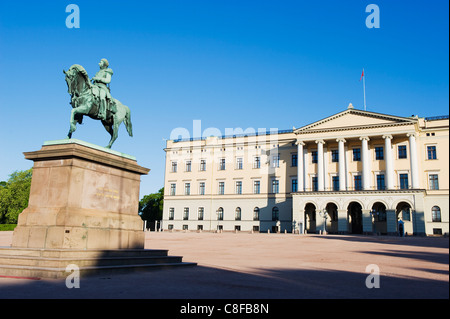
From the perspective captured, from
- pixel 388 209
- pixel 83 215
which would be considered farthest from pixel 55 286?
pixel 388 209

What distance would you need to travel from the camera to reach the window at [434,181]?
2099 inches

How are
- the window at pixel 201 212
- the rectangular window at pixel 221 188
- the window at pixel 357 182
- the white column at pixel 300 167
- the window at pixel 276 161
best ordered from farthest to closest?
the window at pixel 201 212, the rectangular window at pixel 221 188, the window at pixel 276 161, the white column at pixel 300 167, the window at pixel 357 182

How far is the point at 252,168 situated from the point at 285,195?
7500 millimetres

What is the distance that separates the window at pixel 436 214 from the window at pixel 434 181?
2670mm

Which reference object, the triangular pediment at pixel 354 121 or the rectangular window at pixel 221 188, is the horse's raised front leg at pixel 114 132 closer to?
the triangular pediment at pixel 354 121

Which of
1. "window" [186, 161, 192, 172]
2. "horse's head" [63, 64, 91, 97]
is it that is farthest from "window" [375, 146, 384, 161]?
"horse's head" [63, 64, 91, 97]

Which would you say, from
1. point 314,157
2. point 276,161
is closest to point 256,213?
point 276,161

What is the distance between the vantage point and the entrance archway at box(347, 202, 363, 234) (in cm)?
5644

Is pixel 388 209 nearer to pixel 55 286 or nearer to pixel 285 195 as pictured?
pixel 285 195

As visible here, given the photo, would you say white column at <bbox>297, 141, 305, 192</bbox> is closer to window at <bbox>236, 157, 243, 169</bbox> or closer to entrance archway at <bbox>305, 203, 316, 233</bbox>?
entrance archway at <bbox>305, 203, 316, 233</bbox>

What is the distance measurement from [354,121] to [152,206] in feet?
171

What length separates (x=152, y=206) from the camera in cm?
9181

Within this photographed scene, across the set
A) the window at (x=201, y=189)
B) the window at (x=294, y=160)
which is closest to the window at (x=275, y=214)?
the window at (x=294, y=160)

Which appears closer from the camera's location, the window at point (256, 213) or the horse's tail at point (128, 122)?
the horse's tail at point (128, 122)
